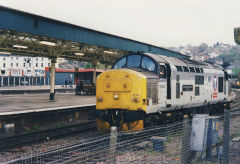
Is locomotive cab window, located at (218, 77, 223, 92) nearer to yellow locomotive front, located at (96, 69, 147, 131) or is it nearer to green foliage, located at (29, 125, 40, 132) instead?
yellow locomotive front, located at (96, 69, 147, 131)

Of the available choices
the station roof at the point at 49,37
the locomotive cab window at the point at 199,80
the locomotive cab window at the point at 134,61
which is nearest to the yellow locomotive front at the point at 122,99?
the locomotive cab window at the point at 134,61

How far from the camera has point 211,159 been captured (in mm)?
6906

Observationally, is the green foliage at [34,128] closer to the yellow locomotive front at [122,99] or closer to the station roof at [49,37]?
the yellow locomotive front at [122,99]

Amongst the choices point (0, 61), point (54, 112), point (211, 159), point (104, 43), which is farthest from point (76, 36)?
point (0, 61)

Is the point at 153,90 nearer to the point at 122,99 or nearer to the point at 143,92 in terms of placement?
the point at 143,92

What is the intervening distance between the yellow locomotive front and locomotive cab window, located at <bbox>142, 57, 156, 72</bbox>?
1.12 metres

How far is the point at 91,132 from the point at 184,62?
5.91 metres

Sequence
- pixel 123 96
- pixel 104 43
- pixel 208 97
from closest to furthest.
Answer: pixel 123 96, pixel 208 97, pixel 104 43

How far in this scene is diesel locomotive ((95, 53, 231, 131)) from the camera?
9969mm

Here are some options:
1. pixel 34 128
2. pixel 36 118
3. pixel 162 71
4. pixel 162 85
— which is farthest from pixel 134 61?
pixel 34 128

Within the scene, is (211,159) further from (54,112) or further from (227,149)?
(54,112)

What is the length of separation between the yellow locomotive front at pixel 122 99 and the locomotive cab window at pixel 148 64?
1122 millimetres

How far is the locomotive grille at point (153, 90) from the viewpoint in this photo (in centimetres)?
1020

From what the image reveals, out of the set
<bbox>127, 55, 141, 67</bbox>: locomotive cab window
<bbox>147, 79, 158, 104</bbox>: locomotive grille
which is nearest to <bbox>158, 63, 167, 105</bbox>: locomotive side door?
<bbox>147, 79, 158, 104</bbox>: locomotive grille
